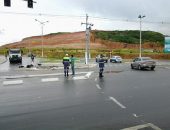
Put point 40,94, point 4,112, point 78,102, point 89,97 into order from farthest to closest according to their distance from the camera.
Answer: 1. point 40,94
2. point 89,97
3. point 78,102
4. point 4,112

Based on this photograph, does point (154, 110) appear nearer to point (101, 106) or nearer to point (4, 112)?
point (101, 106)

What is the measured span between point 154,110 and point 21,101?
5623 mm

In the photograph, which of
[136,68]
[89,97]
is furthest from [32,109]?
[136,68]

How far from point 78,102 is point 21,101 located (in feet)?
7.90

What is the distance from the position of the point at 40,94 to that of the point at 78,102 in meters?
3.53

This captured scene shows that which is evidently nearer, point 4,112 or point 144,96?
point 4,112

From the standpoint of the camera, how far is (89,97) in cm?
1633

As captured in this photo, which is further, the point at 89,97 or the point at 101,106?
the point at 89,97

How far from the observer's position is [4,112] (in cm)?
1251

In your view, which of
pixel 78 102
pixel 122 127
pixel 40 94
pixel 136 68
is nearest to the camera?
pixel 122 127

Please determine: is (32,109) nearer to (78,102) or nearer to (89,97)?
(78,102)

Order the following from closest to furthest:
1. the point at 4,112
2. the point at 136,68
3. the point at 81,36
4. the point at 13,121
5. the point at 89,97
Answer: the point at 13,121 < the point at 4,112 < the point at 89,97 < the point at 136,68 < the point at 81,36

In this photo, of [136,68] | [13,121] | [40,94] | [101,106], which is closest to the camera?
[13,121]

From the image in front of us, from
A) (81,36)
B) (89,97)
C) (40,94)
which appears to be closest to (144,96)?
(89,97)
